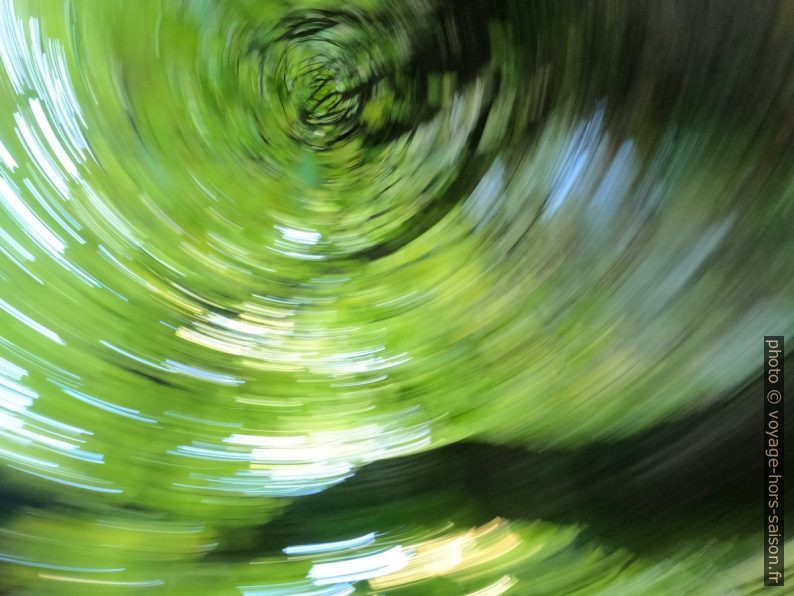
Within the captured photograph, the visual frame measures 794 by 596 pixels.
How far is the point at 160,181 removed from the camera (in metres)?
0.43

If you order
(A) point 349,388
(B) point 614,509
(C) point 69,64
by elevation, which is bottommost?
(B) point 614,509

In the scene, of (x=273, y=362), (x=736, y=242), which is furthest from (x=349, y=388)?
(x=736, y=242)

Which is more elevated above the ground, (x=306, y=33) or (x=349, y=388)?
(x=306, y=33)

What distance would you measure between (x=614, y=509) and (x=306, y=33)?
39 cm

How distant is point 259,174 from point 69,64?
0.47 ft

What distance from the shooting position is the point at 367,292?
1.46 feet

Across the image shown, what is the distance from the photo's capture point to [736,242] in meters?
0.41

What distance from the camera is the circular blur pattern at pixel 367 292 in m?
0.41

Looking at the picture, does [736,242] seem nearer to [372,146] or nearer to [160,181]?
[372,146]

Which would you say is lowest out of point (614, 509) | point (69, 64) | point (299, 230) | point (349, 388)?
point (614, 509)

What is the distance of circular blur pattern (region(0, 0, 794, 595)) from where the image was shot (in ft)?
1.36

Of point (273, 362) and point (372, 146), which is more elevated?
point (372, 146)

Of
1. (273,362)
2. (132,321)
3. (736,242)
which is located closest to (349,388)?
(273,362)

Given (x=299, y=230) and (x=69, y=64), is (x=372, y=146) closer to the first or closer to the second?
(x=299, y=230)
